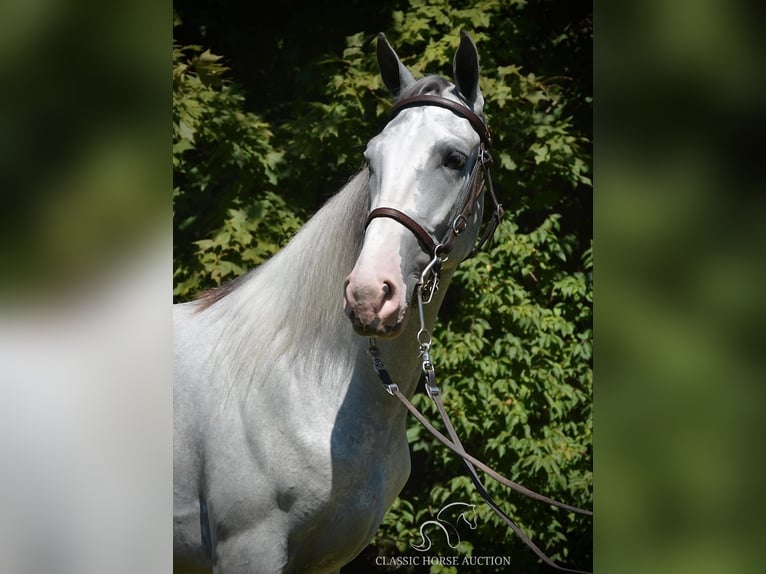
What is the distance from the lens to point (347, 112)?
2.84 meters

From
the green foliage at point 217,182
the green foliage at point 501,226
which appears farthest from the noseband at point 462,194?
the green foliage at point 217,182

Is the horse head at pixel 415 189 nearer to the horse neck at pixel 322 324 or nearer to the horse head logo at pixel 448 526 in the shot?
the horse neck at pixel 322 324

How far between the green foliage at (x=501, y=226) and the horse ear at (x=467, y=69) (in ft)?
1.53

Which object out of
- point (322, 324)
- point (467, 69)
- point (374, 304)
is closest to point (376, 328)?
point (374, 304)

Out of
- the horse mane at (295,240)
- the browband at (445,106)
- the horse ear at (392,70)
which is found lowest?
the horse mane at (295,240)

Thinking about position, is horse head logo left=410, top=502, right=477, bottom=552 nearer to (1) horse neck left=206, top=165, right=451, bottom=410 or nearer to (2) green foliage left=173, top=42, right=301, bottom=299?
(1) horse neck left=206, top=165, right=451, bottom=410

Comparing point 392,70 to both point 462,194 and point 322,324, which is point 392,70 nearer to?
point 462,194
